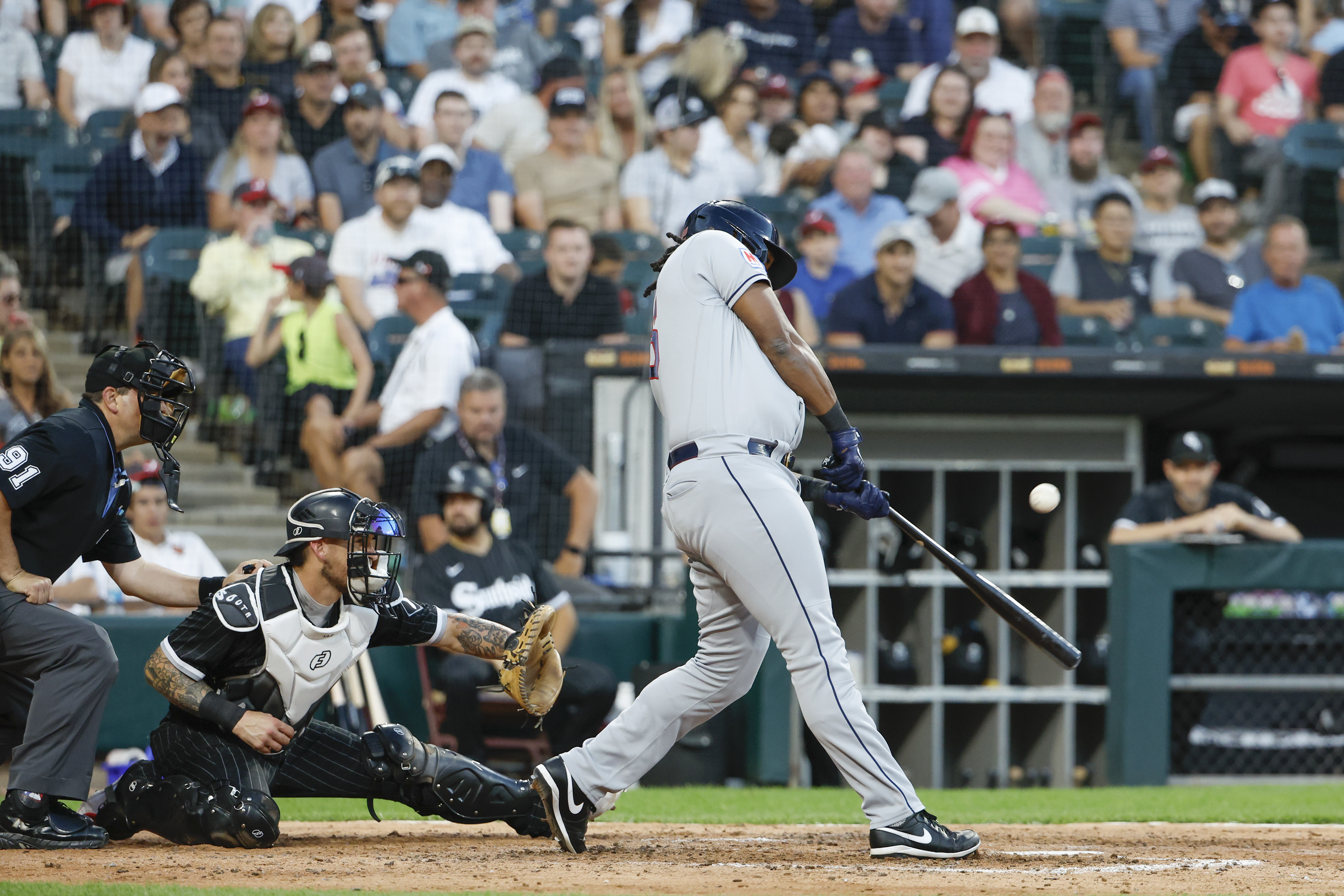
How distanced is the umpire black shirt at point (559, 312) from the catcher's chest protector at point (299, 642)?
13.7 feet

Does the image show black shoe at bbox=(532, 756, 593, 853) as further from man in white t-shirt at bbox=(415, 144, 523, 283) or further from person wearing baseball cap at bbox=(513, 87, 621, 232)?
person wearing baseball cap at bbox=(513, 87, 621, 232)

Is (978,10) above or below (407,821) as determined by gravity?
above

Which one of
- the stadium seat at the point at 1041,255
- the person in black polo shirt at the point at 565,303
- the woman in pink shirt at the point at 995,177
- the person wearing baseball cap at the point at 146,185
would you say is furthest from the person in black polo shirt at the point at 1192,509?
the person wearing baseball cap at the point at 146,185

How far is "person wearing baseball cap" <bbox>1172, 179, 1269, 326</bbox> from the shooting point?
30.9 ft

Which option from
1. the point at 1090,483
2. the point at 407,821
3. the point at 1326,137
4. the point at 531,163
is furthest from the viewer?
the point at 1326,137

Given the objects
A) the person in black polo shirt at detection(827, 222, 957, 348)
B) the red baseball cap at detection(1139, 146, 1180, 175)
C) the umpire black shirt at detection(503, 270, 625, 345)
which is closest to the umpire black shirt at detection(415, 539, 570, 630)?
the umpire black shirt at detection(503, 270, 625, 345)

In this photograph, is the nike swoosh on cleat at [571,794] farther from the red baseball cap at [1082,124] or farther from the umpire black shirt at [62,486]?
the red baseball cap at [1082,124]

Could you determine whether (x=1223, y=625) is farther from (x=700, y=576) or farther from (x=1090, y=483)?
(x=700, y=576)

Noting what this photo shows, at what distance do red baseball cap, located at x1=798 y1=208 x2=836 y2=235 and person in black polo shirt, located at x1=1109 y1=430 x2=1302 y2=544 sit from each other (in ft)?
8.34

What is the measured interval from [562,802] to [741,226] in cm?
149

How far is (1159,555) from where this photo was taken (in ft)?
22.9

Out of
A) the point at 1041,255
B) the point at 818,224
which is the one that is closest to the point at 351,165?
the point at 818,224

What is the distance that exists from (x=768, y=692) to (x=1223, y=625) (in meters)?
2.05

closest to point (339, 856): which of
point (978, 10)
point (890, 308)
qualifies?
point (890, 308)
